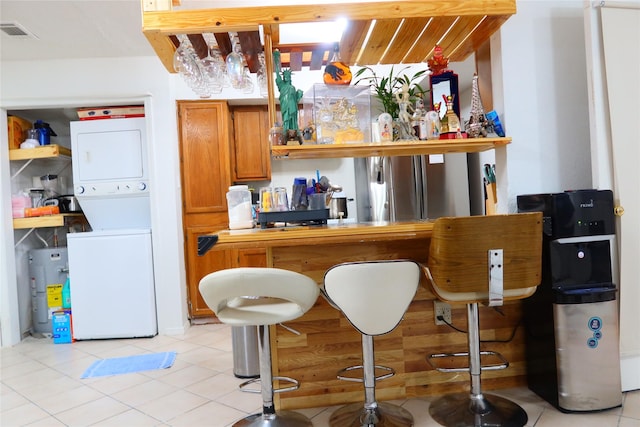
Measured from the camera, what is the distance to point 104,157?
3.81 m

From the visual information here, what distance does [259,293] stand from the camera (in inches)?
62.9

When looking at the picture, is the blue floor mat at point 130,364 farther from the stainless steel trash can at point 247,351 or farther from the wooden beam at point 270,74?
the wooden beam at point 270,74

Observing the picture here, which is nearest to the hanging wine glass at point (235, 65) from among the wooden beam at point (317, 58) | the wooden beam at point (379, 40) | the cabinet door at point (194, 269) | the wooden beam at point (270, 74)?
the wooden beam at point (270, 74)

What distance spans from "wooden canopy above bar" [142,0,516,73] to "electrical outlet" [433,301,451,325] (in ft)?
4.79

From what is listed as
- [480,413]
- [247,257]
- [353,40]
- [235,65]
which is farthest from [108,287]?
[480,413]

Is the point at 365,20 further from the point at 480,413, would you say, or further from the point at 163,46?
the point at 480,413

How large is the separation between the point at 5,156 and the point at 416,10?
12.4 ft

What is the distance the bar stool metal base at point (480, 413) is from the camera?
1867mm

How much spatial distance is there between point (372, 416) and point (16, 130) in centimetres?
412

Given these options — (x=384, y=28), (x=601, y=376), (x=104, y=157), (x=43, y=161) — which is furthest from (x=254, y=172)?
(x=601, y=376)

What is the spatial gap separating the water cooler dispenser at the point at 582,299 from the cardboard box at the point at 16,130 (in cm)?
441

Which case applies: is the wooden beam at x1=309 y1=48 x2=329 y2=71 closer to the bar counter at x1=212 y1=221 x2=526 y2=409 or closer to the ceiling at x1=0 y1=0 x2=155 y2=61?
the bar counter at x1=212 y1=221 x2=526 y2=409

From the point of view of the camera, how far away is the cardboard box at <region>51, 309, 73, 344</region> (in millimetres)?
3678

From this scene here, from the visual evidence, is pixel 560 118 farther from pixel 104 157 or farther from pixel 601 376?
pixel 104 157
